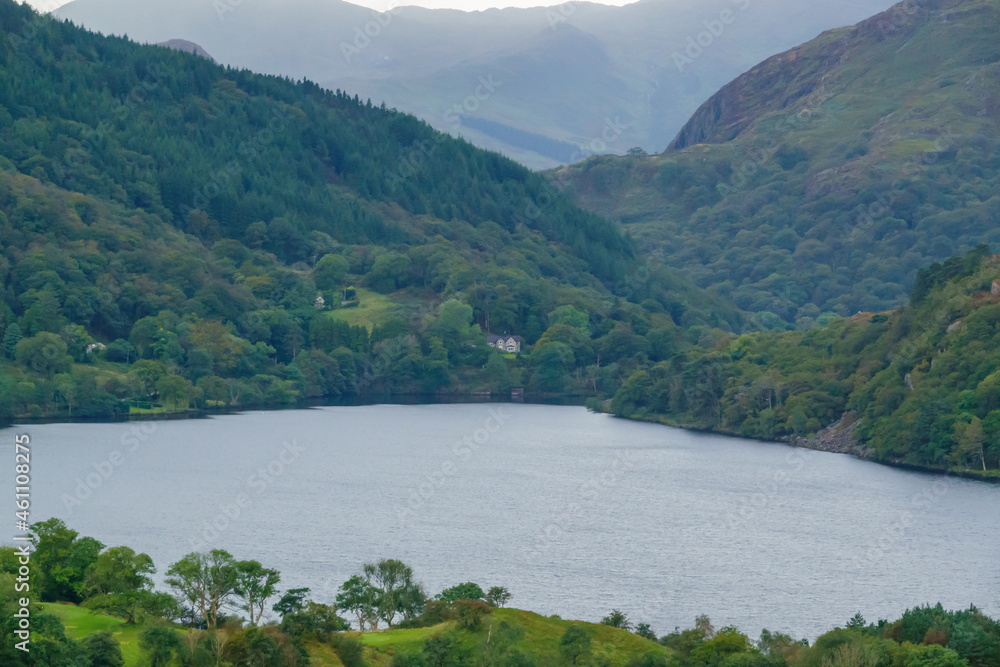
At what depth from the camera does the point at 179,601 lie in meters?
45.3

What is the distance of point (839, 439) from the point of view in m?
108

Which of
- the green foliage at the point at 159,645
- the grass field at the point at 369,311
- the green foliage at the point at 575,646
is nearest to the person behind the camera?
the green foliage at the point at 159,645

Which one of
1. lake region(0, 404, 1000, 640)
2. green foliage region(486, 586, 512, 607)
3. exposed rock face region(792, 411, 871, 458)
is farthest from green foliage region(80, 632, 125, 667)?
exposed rock face region(792, 411, 871, 458)

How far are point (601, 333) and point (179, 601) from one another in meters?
132

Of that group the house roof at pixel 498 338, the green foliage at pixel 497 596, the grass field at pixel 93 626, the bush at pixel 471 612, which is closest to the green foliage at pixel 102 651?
the grass field at pixel 93 626

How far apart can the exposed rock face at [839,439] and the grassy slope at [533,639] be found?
214 ft

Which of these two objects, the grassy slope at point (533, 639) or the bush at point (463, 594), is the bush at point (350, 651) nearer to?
the grassy slope at point (533, 639)

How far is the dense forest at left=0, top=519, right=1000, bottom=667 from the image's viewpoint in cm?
3600

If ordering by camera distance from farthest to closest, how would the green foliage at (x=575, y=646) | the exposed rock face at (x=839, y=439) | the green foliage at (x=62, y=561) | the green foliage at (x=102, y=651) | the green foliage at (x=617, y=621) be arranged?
the exposed rock face at (x=839, y=439), the green foliage at (x=617, y=621), the green foliage at (x=62, y=561), the green foliage at (x=575, y=646), the green foliage at (x=102, y=651)

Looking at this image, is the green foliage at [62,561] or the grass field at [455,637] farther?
the green foliage at [62,561]

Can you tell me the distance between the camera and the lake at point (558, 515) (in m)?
56.2

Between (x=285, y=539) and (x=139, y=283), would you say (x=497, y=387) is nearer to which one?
(x=139, y=283)

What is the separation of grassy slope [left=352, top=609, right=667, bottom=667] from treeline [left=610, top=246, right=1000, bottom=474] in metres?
55.4

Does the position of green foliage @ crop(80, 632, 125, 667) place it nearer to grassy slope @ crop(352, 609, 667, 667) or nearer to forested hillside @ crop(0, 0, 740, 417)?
grassy slope @ crop(352, 609, 667, 667)
